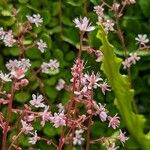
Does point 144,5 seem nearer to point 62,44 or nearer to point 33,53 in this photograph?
point 62,44

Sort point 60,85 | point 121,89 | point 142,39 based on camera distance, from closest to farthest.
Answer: point 121,89 < point 142,39 < point 60,85

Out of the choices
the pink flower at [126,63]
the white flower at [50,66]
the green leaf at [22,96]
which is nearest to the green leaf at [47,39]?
the white flower at [50,66]

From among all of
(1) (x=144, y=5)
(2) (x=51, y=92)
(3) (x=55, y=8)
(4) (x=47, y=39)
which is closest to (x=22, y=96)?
(2) (x=51, y=92)

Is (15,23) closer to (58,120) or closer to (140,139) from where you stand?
(140,139)

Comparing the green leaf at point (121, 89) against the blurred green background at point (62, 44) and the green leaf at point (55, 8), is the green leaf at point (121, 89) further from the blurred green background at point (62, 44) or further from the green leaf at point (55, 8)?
the green leaf at point (55, 8)

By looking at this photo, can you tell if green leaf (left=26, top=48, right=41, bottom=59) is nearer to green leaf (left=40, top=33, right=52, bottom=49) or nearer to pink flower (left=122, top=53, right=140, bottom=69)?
green leaf (left=40, top=33, right=52, bottom=49)

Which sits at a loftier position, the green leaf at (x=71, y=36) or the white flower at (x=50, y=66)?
the green leaf at (x=71, y=36)

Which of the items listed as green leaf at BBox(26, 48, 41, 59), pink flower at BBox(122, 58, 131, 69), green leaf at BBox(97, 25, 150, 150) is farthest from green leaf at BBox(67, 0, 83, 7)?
green leaf at BBox(97, 25, 150, 150)

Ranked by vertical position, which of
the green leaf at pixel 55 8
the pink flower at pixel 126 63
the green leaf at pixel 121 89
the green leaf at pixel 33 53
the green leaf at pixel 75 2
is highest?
the green leaf at pixel 75 2
